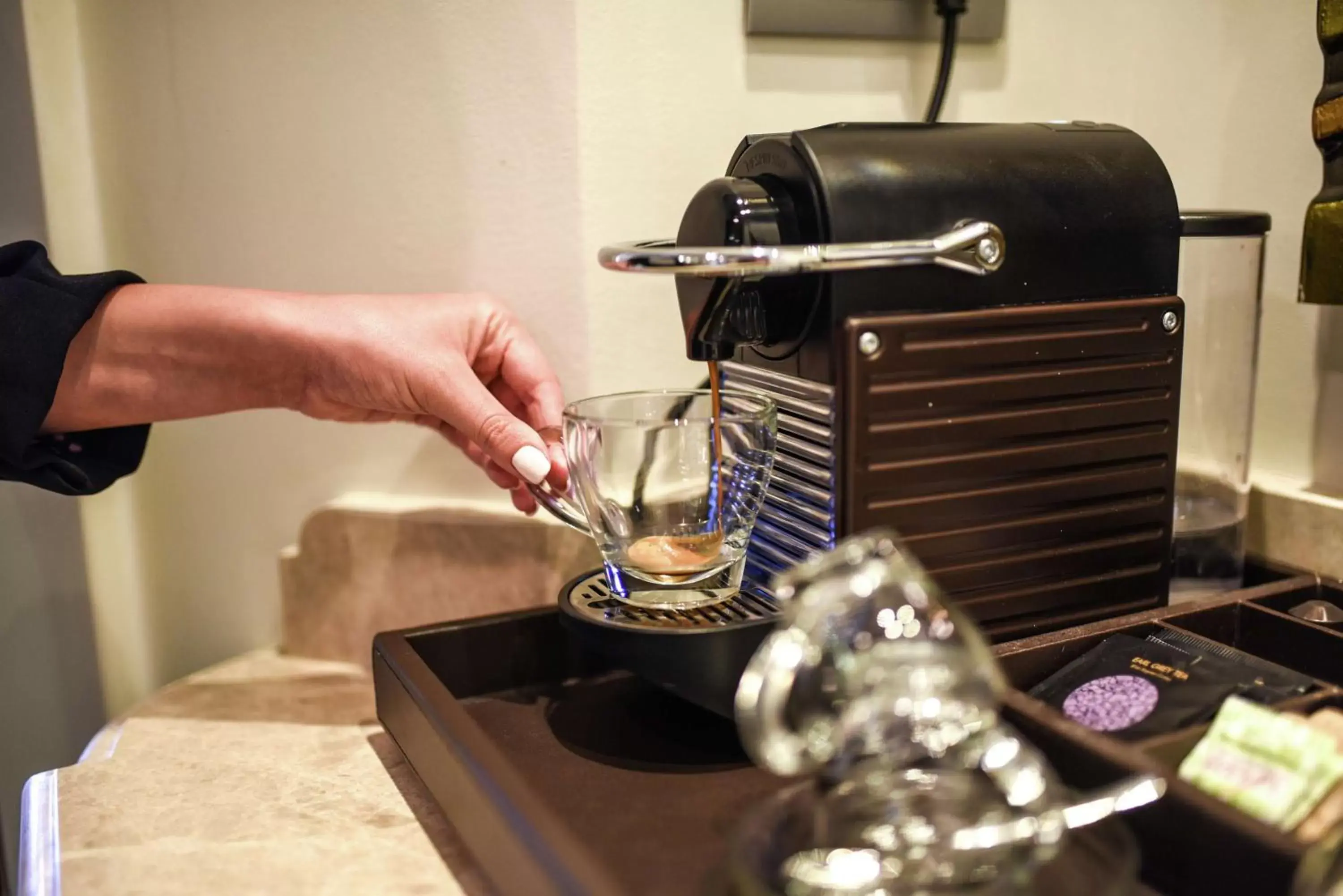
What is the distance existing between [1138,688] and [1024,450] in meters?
0.13

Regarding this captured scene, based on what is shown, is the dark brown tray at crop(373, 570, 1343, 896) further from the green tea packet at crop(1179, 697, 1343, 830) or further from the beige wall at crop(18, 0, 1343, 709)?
the beige wall at crop(18, 0, 1343, 709)

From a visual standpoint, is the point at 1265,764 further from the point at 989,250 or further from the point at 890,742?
the point at 989,250

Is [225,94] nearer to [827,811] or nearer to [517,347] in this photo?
[517,347]

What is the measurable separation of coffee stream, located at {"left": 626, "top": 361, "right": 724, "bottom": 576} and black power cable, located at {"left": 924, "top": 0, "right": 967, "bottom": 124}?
0.35 metres

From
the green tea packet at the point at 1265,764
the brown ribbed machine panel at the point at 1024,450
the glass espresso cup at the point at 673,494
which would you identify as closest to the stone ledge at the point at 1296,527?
the brown ribbed machine panel at the point at 1024,450

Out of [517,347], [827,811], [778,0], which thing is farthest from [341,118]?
[827,811]

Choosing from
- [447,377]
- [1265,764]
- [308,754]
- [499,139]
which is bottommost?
[308,754]

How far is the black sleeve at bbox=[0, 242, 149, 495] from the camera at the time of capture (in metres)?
0.70

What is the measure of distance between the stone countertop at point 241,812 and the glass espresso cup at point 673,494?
0.18 m

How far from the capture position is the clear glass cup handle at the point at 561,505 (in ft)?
2.15

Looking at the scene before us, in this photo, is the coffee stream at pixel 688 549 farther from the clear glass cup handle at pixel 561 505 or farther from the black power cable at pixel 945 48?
the black power cable at pixel 945 48

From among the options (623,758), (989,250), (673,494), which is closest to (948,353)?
(989,250)

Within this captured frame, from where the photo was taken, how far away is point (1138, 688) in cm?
55

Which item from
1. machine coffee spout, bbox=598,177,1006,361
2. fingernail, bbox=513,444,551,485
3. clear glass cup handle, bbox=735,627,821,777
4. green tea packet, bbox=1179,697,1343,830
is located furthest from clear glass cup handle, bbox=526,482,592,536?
green tea packet, bbox=1179,697,1343,830
